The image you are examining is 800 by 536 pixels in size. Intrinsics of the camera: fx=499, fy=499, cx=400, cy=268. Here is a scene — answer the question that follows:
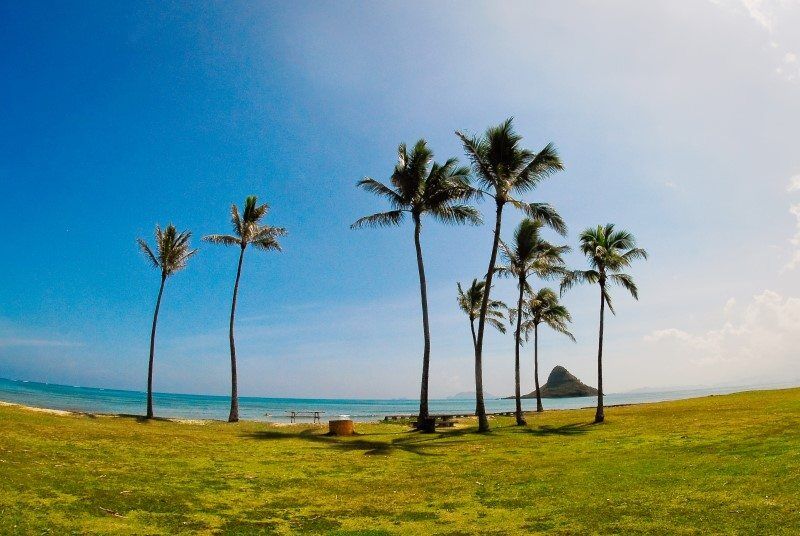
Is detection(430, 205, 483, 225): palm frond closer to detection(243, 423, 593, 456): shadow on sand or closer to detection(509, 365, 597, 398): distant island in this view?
detection(243, 423, 593, 456): shadow on sand

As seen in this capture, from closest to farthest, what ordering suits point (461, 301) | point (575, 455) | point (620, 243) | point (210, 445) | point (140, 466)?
point (140, 466)
point (575, 455)
point (210, 445)
point (620, 243)
point (461, 301)

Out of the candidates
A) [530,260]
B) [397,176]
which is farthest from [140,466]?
[530,260]

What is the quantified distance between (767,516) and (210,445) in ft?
61.1

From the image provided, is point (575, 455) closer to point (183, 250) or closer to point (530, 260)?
point (530, 260)

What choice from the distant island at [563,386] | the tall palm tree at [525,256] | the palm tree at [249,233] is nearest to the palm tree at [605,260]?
the tall palm tree at [525,256]

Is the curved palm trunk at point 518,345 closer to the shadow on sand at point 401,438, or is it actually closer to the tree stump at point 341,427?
the shadow on sand at point 401,438

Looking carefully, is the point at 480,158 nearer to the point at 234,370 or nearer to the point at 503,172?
the point at 503,172

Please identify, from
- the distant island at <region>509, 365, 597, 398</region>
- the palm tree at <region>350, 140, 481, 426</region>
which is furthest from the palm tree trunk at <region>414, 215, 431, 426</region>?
the distant island at <region>509, 365, 597, 398</region>

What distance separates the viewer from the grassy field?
915 centimetres

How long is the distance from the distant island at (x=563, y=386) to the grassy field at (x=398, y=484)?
171 m

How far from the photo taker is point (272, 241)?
38969 mm

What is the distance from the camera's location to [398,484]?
14.3 meters

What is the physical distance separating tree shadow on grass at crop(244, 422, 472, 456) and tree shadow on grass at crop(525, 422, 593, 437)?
406cm

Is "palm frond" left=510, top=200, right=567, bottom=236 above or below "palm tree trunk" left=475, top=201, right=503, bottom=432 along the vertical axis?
above
